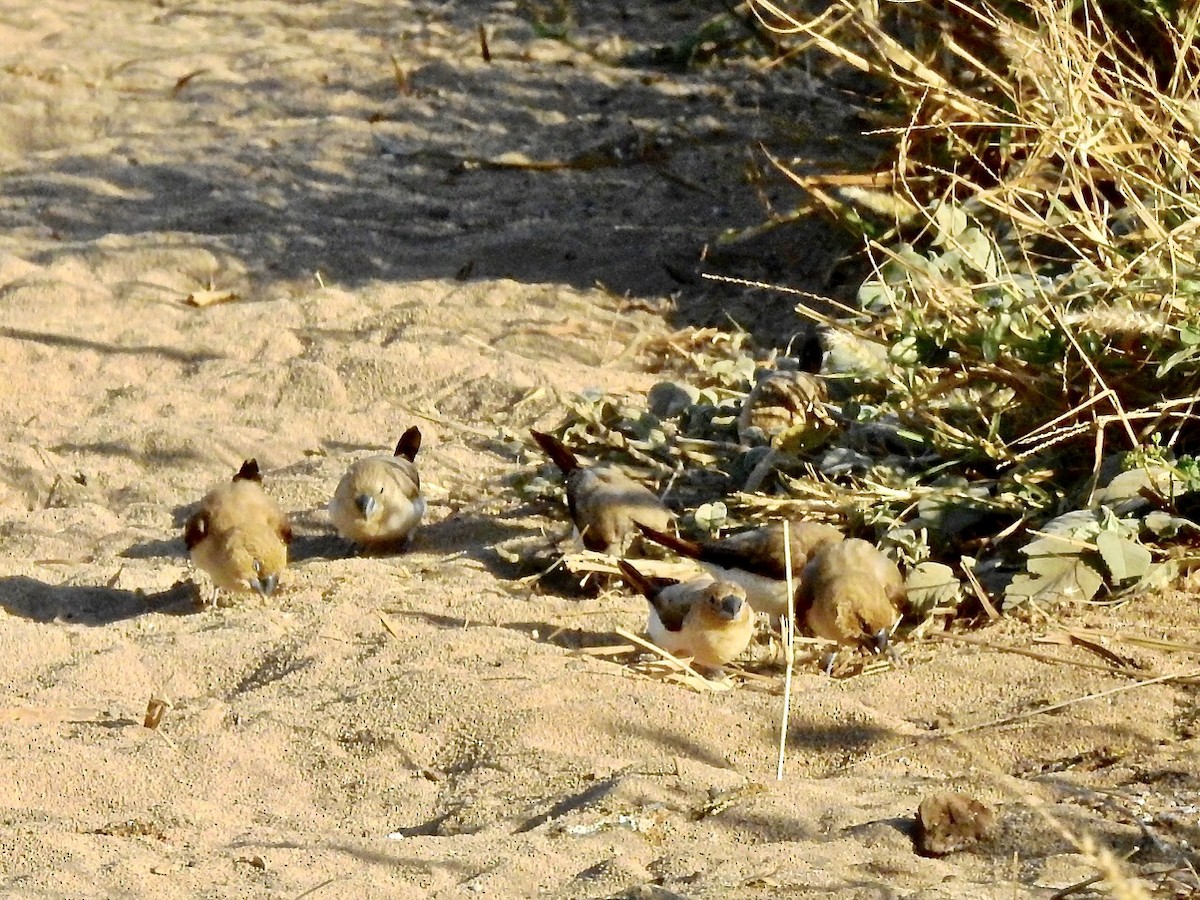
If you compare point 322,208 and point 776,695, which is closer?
point 776,695

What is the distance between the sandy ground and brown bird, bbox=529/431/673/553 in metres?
0.22

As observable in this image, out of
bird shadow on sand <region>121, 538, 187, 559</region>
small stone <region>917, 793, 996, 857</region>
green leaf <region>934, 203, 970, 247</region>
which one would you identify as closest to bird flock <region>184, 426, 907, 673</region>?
bird shadow on sand <region>121, 538, 187, 559</region>

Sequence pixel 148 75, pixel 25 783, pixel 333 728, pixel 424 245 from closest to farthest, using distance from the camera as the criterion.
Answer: pixel 25 783 < pixel 333 728 < pixel 424 245 < pixel 148 75

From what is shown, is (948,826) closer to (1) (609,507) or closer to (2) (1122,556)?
(2) (1122,556)

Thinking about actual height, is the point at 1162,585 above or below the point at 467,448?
above

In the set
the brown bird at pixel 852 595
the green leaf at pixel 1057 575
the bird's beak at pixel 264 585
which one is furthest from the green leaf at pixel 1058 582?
the bird's beak at pixel 264 585

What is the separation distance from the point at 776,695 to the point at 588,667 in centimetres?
47

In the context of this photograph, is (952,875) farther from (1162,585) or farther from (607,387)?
(607,387)

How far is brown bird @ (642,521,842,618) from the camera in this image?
488cm

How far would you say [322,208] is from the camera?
8781mm

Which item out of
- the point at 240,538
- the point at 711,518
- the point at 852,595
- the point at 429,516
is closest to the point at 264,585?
the point at 240,538

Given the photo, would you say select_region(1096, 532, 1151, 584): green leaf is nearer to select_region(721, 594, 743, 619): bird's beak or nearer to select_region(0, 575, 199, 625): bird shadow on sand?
select_region(721, 594, 743, 619): bird's beak

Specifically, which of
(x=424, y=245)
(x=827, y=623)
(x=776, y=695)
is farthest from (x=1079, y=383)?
(x=424, y=245)

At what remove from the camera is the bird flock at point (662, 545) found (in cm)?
459
